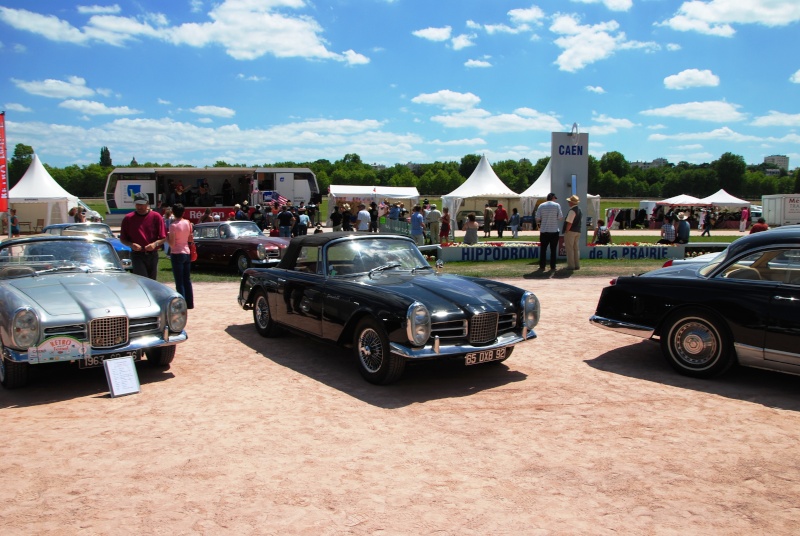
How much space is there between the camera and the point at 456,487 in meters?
3.87

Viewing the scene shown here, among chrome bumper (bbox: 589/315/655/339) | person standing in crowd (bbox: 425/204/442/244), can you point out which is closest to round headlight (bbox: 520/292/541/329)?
chrome bumper (bbox: 589/315/655/339)

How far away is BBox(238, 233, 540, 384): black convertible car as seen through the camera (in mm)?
5734

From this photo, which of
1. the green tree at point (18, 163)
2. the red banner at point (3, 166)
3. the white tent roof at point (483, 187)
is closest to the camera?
the red banner at point (3, 166)

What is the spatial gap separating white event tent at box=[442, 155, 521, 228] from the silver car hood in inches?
1106

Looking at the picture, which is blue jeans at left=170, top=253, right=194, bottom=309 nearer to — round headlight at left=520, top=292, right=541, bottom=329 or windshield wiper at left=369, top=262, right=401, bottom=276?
windshield wiper at left=369, top=262, right=401, bottom=276

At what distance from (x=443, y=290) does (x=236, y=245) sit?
10.3 m

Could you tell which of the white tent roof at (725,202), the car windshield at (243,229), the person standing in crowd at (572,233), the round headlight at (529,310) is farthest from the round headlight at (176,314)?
the white tent roof at (725,202)

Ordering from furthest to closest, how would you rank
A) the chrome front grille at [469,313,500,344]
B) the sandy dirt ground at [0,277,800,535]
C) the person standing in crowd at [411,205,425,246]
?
1. the person standing in crowd at [411,205,425,246]
2. the chrome front grille at [469,313,500,344]
3. the sandy dirt ground at [0,277,800,535]

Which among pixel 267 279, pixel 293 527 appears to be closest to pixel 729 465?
pixel 293 527

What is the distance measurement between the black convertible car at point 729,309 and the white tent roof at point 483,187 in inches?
1109

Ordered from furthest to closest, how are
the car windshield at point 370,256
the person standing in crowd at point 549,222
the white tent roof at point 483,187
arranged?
1. the white tent roof at point 483,187
2. the person standing in crowd at point 549,222
3. the car windshield at point 370,256

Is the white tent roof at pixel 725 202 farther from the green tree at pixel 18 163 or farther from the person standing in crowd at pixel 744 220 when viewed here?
the green tree at pixel 18 163

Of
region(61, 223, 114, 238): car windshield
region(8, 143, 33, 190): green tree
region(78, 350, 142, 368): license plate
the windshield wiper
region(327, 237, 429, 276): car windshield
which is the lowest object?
region(78, 350, 142, 368): license plate

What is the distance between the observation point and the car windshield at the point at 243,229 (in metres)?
16.0
